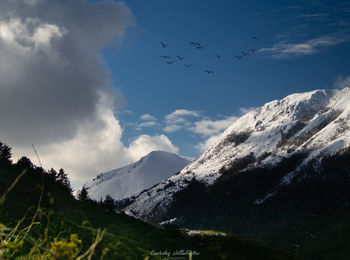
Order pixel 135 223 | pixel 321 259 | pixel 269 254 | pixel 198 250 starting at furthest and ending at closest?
pixel 321 259 < pixel 269 254 < pixel 135 223 < pixel 198 250

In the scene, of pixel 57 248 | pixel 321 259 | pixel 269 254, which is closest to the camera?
pixel 57 248

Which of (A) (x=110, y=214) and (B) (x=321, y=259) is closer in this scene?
(A) (x=110, y=214)

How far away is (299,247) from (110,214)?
169 m

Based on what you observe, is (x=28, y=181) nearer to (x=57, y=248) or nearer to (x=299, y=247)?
(x=57, y=248)

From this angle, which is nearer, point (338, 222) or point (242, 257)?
point (242, 257)

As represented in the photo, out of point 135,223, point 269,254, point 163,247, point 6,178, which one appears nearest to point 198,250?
point 163,247

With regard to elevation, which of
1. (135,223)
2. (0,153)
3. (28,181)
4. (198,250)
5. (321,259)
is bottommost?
(321,259)

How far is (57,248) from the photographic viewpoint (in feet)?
6.97

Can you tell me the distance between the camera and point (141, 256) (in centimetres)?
2775

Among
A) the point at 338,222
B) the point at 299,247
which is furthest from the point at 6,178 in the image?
the point at 338,222

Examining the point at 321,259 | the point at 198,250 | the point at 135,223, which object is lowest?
the point at 321,259

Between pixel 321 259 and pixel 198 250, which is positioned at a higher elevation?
pixel 198 250

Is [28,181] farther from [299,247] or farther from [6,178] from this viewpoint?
[299,247]

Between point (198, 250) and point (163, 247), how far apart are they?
245 inches
